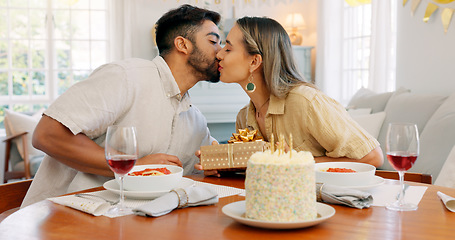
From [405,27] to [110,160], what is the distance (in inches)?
160

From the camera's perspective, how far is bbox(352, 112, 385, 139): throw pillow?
3.96 metres

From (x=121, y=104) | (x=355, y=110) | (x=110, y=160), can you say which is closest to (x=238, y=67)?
(x=121, y=104)

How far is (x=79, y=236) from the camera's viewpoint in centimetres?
98

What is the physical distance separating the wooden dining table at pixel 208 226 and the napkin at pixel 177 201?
1cm

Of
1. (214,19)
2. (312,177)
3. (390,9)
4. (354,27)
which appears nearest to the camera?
(312,177)

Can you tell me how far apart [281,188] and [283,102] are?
1062mm

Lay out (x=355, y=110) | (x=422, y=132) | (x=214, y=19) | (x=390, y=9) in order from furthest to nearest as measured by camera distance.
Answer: (x=390, y=9), (x=355, y=110), (x=422, y=132), (x=214, y=19)

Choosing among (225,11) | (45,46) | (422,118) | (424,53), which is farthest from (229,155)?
(45,46)

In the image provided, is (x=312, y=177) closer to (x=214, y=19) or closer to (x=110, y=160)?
(x=110, y=160)

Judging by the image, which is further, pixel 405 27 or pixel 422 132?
pixel 405 27

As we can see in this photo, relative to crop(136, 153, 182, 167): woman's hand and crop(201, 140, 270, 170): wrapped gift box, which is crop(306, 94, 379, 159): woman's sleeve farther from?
crop(136, 153, 182, 167): woman's hand

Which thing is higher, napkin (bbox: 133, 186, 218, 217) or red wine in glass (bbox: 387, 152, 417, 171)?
red wine in glass (bbox: 387, 152, 417, 171)

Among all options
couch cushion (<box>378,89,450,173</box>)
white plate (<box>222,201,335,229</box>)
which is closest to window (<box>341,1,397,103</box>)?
couch cushion (<box>378,89,450,173</box>)

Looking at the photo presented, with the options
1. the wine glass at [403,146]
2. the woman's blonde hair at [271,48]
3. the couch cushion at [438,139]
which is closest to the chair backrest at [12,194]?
the woman's blonde hair at [271,48]
